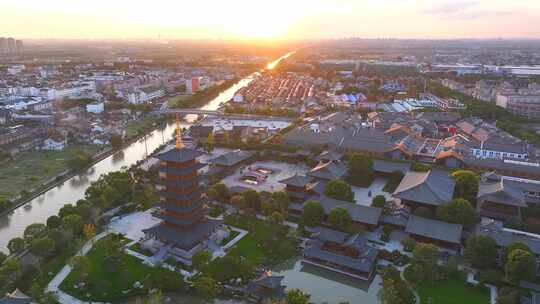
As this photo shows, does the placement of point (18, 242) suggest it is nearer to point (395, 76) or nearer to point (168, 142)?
point (168, 142)

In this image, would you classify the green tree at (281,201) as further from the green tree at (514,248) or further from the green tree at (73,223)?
the green tree at (514,248)

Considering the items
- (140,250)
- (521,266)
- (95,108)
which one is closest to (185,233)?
(140,250)

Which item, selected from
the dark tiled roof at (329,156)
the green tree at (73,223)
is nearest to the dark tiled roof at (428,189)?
the dark tiled roof at (329,156)

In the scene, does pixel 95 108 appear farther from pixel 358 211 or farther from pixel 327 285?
pixel 327 285

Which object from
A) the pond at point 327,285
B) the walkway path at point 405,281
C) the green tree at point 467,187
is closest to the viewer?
the walkway path at point 405,281

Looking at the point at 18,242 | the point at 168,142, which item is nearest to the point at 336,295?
the point at 18,242

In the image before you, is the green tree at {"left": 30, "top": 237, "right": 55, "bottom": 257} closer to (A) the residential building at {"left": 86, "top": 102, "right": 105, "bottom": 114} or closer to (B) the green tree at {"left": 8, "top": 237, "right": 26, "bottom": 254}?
(B) the green tree at {"left": 8, "top": 237, "right": 26, "bottom": 254}
